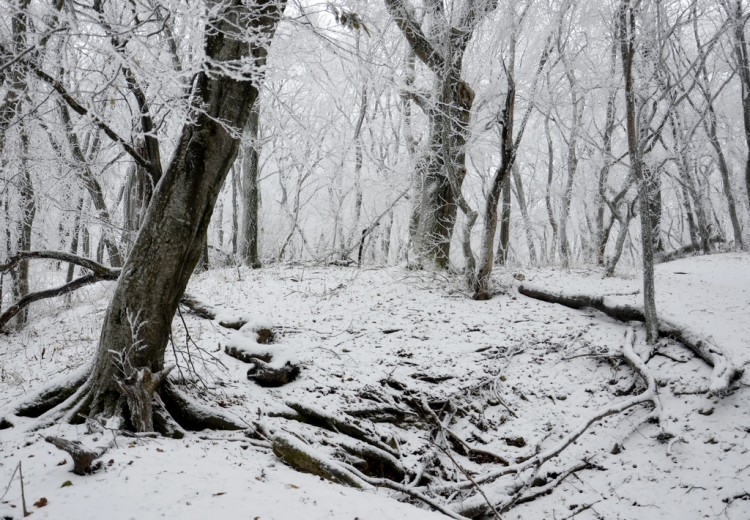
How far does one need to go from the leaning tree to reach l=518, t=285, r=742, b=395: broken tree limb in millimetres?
4299

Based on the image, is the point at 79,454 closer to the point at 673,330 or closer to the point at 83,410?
the point at 83,410

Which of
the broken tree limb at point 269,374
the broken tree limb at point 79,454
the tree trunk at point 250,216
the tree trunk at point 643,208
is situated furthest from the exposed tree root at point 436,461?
the tree trunk at point 250,216

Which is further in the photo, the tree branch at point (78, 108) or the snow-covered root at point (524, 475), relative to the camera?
the snow-covered root at point (524, 475)

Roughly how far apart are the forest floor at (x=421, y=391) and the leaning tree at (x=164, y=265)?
0.96ft

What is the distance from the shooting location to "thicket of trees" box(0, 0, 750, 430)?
10.8 feet

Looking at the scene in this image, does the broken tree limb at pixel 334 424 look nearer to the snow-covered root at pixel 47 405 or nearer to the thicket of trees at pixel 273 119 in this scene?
the thicket of trees at pixel 273 119

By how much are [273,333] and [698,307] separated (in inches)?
206

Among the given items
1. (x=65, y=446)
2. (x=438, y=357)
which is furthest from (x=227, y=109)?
A: (x=438, y=357)

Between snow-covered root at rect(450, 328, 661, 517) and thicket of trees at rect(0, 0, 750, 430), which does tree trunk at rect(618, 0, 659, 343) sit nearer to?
thicket of trees at rect(0, 0, 750, 430)

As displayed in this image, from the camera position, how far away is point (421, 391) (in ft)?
16.0

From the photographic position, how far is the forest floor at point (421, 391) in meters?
2.49

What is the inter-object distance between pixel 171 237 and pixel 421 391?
2.98m

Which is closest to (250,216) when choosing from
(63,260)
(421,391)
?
(63,260)

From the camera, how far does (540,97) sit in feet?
34.5
